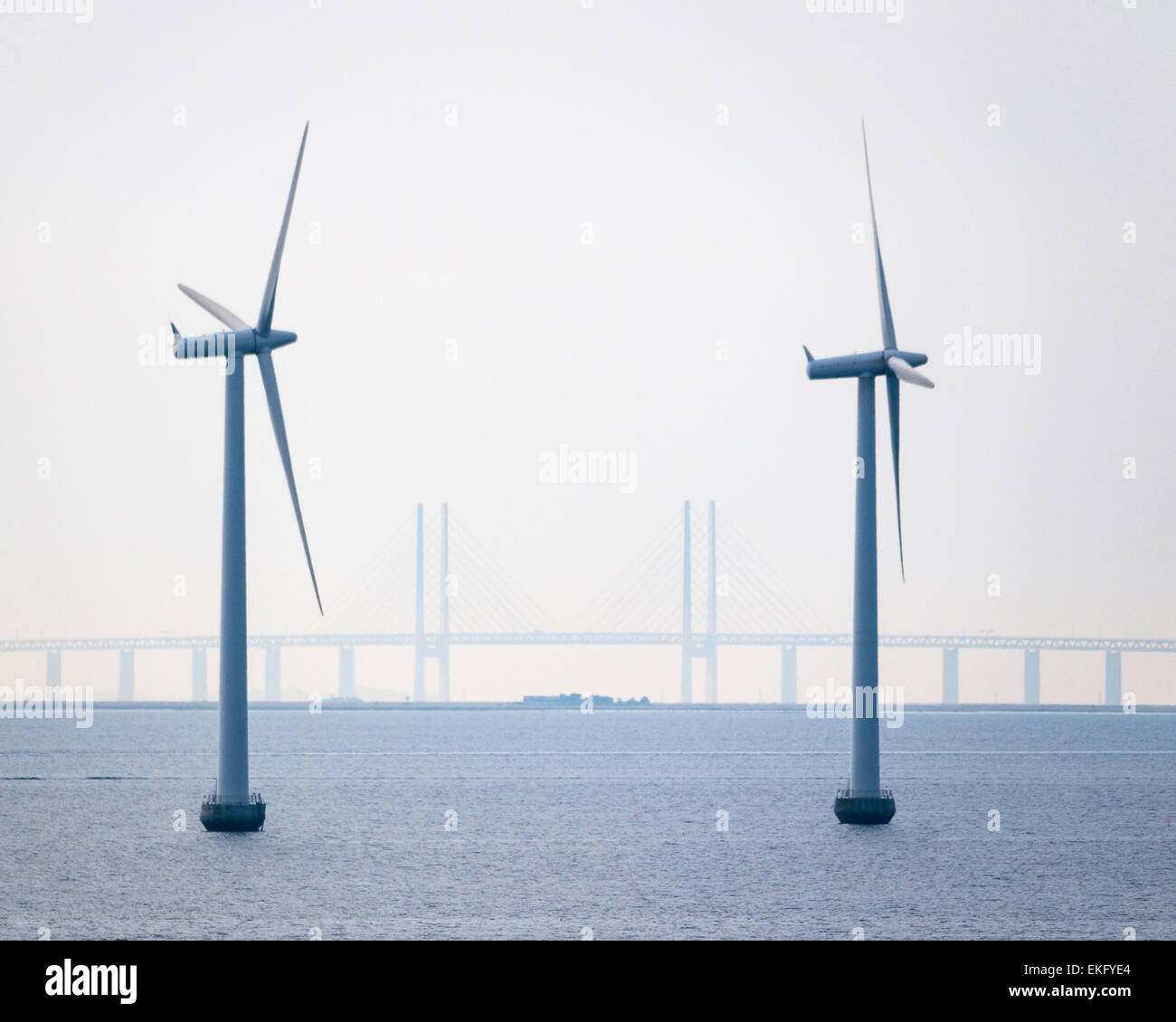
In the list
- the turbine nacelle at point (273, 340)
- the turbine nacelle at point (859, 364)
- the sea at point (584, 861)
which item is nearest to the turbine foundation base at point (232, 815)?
the sea at point (584, 861)

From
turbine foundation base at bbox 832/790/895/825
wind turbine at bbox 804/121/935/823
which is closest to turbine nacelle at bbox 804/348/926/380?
wind turbine at bbox 804/121/935/823

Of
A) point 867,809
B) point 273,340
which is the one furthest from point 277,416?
point 867,809

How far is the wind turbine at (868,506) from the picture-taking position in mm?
77438

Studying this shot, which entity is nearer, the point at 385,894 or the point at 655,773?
the point at 385,894

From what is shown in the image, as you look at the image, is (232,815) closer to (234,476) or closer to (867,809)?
(234,476)

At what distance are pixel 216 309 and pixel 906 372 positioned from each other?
29767mm

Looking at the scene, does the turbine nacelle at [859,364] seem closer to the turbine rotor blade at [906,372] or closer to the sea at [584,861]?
the turbine rotor blade at [906,372]

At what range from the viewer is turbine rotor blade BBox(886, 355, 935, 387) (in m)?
73.8

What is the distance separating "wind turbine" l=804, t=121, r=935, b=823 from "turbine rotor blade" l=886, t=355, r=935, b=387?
0.13ft
